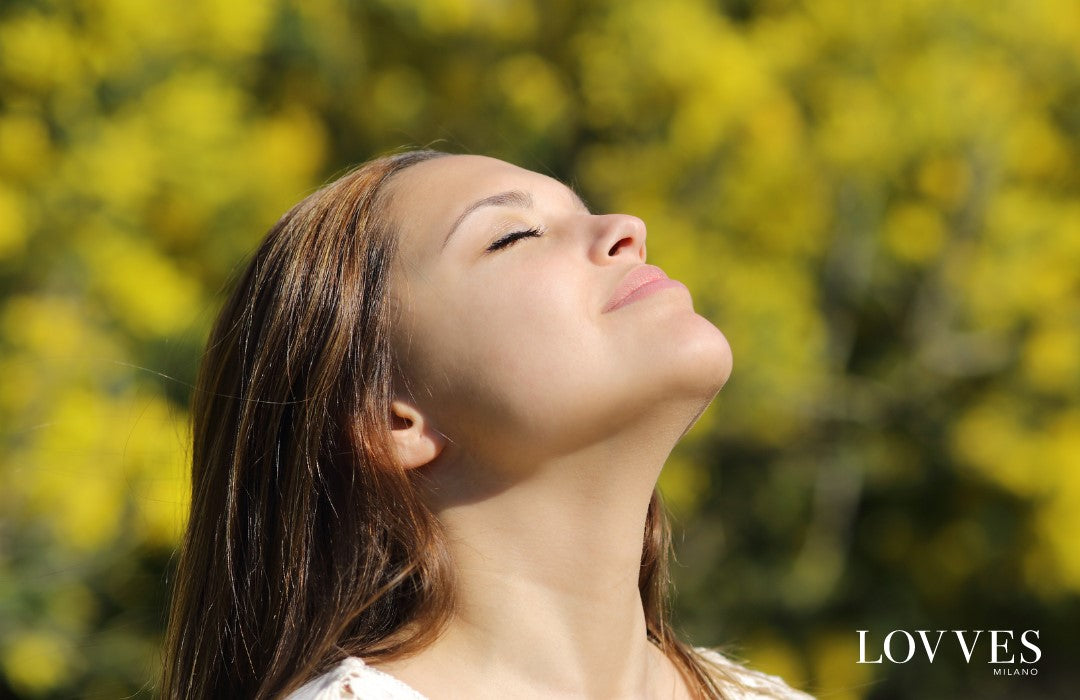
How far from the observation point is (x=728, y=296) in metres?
3.14

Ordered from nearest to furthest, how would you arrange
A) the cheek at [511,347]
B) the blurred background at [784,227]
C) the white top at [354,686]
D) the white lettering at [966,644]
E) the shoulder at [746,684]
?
the white top at [354,686] < the cheek at [511,347] < the shoulder at [746,684] < the blurred background at [784,227] < the white lettering at [966,644]

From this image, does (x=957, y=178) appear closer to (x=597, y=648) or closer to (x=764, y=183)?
(x=764, y=183)

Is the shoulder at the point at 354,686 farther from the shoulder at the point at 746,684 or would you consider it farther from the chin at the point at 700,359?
the shoulder at the point at 746,684

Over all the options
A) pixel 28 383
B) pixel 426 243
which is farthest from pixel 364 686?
pixel 28 383

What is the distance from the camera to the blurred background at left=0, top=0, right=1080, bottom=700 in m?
2.75

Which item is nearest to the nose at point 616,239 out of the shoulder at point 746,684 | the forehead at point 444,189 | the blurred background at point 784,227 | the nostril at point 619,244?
the nostril at point 619,244

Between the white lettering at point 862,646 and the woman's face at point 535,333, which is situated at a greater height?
the woman's face at point 535,333

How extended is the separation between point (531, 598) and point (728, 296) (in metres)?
1.97

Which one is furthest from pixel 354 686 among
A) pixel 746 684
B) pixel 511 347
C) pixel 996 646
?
pixel 996 646

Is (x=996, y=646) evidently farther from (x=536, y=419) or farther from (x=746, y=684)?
(x=536, y=419)

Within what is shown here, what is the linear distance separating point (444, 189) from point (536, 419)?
31 cm

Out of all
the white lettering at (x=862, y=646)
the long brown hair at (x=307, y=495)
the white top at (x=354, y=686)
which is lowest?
the white lettering at (x=862, y=646)

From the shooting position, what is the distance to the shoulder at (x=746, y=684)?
5.15 feet

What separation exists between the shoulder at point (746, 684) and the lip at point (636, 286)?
579mm
